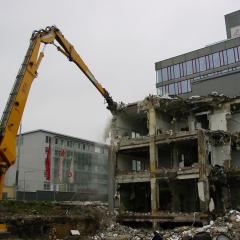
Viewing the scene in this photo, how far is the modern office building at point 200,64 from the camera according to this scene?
168 feet

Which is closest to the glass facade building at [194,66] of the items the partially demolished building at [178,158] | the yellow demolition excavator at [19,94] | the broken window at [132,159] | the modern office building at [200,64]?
the modern office building at [200,64]

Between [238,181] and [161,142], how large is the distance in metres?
6.87

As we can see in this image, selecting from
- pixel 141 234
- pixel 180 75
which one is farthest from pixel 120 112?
pixel 180 75

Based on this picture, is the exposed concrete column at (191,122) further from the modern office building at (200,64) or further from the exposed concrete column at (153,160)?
the modern office building at (200,64)

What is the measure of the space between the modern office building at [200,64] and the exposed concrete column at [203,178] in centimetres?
1952

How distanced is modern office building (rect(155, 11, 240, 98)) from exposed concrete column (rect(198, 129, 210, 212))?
1952 centimetres

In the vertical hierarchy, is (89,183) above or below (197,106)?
below

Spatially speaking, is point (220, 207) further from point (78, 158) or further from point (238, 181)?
point (78, 158)

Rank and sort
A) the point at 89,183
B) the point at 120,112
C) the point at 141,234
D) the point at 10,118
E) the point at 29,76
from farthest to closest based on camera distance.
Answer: the point at 89,183 < the point at 120,112 < the point at 141,234 < the point at 29,76 < the point at 10,118

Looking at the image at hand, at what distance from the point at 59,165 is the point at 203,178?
32933 mm

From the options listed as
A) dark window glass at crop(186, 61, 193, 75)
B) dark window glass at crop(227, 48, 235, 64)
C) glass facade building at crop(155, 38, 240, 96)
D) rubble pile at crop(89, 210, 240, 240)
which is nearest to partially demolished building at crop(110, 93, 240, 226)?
rubble pile at crop(89, 210, 240, 240)

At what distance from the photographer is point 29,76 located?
18.6 m

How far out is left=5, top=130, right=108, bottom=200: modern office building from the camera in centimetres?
5538

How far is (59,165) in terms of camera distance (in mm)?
57281
